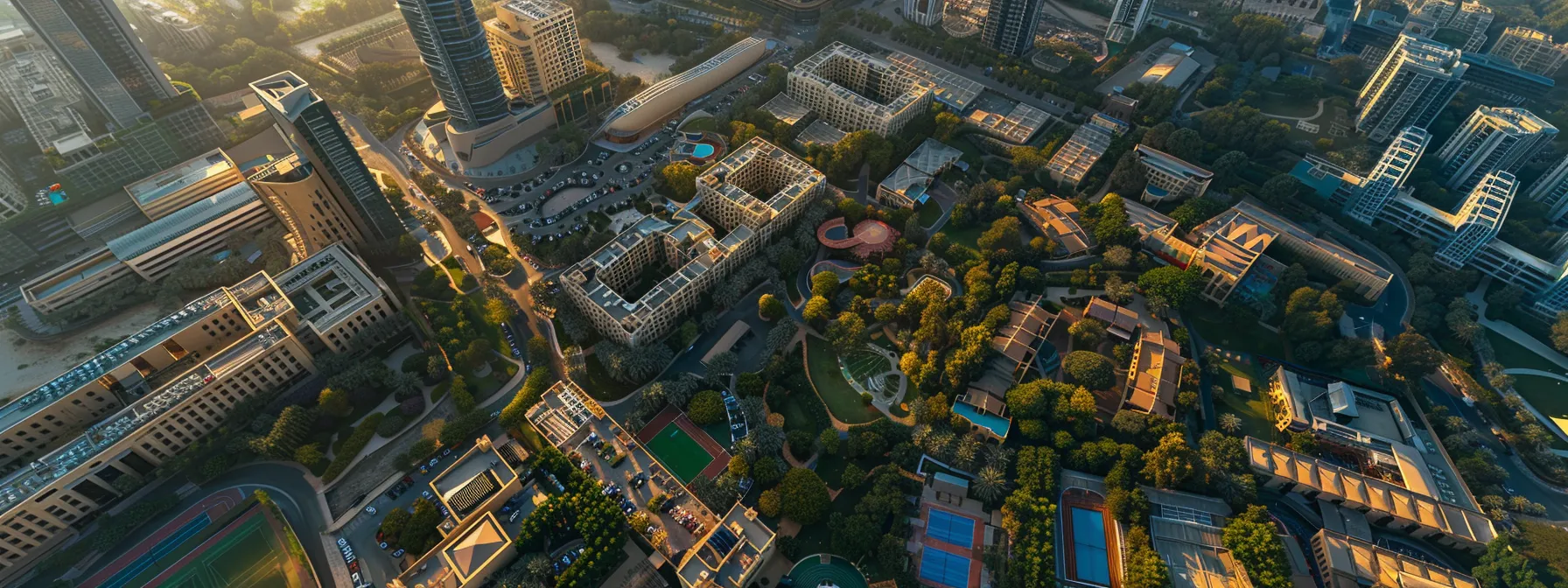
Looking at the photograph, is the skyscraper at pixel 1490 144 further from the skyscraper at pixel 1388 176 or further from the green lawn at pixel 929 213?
the green lawn at pixel 929 213

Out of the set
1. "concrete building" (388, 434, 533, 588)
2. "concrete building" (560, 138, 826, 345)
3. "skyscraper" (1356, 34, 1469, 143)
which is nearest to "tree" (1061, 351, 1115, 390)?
"concrete building" (560, 138, 826, 345)

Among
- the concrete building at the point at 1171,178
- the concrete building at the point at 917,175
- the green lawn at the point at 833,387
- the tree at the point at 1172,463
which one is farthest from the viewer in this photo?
the concrete building at the point at 917,175

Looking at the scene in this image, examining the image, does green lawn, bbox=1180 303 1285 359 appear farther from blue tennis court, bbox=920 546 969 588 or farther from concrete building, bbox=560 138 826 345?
concrete building, bbox=560 138 826 345

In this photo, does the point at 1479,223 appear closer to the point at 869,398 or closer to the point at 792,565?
the point at 869,398

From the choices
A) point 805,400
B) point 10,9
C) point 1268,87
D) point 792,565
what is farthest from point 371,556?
point 1268,87

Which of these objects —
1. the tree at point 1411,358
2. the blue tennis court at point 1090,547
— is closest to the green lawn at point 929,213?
the blue tennis court at point 1090,547

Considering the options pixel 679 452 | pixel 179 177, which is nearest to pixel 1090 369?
pixel 679 452

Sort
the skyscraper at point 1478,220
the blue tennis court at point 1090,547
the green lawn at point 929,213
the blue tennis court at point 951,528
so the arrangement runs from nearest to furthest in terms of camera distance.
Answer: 1. the blue tennis court at point 1090,547
2. the blue tennis court at point 951,528
3. the skyscraper at point 1478,220
4. the green lawn at point 929,213
